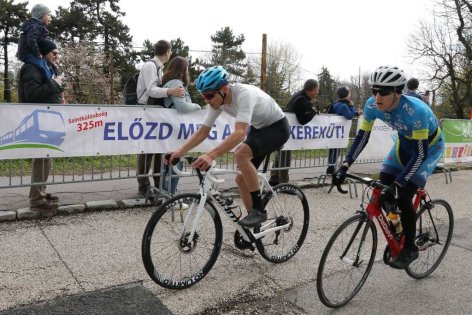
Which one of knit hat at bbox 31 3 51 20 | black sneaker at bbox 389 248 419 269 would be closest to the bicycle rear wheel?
black sneaker at bbox 389 248 419 269

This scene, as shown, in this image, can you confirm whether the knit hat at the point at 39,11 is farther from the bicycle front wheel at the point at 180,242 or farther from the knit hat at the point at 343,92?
the knit hat at the point at 343,92

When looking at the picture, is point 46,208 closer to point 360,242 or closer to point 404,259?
point 360,242

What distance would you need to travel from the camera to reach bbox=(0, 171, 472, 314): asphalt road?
3.45 meters

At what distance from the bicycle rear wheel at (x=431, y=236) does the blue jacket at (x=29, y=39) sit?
4869mm

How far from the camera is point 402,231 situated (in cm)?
396

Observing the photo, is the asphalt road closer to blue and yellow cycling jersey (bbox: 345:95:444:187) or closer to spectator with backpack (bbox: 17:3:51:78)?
blue and yellow cycling jersey (bbox: 345:95:444:187)

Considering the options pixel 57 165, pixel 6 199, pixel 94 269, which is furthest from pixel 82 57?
pixel 94 269

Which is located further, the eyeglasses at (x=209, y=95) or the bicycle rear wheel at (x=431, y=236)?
the bicycle rear wheel at (x=431, y=236)

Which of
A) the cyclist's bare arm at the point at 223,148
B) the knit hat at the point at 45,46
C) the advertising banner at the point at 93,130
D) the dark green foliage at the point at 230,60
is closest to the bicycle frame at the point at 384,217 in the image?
the cyclist's bare arm at the point at 223,148

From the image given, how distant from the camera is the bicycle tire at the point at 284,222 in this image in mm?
4391

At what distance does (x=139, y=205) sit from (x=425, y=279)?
12.6 feet

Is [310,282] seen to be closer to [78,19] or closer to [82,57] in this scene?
[82,57]

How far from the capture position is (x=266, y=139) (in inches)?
162

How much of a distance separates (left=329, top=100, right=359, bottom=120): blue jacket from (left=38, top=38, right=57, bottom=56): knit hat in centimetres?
535
